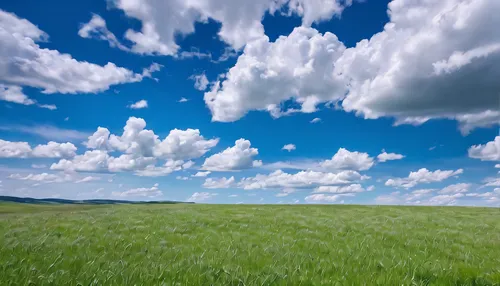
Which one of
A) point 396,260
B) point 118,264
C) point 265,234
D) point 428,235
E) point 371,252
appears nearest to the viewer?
point 118,264

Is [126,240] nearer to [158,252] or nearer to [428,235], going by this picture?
[158,252]

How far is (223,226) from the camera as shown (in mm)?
18234

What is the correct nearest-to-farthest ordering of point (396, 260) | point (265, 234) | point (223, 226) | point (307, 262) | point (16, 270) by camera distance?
1. point (16, 270)
2. point (307, 262)
3. point (396, 260)
4. point (265, 234)
5. point (223, 226)

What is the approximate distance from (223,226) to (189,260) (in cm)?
919

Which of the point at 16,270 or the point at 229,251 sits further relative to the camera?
the point at 229,251

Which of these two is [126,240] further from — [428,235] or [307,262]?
[428,235]

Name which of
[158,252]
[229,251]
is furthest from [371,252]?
[158,252]

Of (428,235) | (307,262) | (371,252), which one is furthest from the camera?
(428,235)

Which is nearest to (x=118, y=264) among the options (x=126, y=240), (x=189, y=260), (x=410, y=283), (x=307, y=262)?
(x=189, y=260)

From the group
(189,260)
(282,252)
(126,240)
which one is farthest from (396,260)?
(126,240)

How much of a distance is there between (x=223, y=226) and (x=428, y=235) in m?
11.0

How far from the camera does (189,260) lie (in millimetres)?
9156

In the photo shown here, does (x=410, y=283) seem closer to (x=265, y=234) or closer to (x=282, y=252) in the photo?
(x=282, y=252)

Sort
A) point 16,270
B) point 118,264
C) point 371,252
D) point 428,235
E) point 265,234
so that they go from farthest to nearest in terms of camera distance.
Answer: point 428,235, point 265,234, point 371,252, point 118,264, point 16,270
